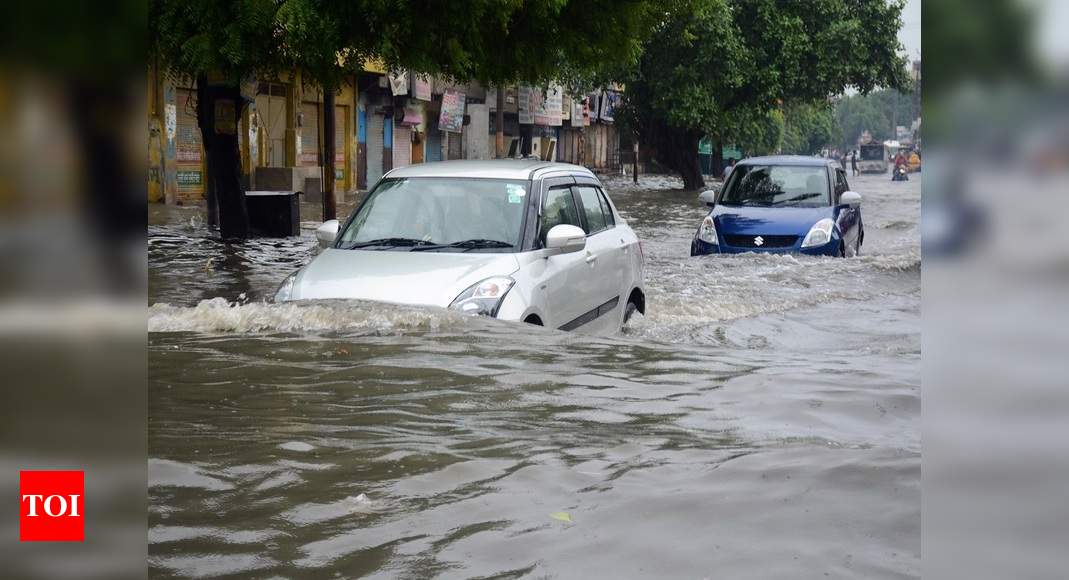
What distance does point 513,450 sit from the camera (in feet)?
17.3

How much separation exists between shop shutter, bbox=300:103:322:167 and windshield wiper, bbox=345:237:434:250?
26227 millimetres

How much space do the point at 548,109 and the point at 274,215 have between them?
131 ft

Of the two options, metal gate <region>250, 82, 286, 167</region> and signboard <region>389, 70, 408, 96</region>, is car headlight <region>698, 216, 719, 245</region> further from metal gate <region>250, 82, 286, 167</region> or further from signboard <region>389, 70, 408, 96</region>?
signboard <region>389, 70, 408, 96</region>

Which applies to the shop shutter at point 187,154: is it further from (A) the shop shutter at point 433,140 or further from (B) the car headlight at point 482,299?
(B) the car headlight at point 482,299

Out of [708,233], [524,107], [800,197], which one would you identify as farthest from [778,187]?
[524,107]

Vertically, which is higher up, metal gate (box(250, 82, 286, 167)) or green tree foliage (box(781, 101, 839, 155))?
green tree foliage (box(781, 101, 839, 155))

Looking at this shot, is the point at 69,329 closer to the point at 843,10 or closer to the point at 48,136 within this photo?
the point at 48,136

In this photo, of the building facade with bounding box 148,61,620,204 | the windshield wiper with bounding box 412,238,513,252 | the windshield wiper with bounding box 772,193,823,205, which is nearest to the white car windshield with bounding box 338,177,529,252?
the windshield wiper with bounding box 412,238,513,252

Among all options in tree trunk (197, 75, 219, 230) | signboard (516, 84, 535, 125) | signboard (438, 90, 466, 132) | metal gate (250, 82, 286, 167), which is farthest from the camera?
signboard (516, 84, 535, 125)

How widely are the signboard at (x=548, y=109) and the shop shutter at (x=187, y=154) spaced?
2859cm

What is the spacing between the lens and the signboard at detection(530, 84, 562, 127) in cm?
5588

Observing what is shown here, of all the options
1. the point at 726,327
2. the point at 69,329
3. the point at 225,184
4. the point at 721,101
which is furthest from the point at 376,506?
the point at 721,101

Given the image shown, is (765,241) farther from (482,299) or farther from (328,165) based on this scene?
(482,299)

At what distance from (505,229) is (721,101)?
1283 inches
